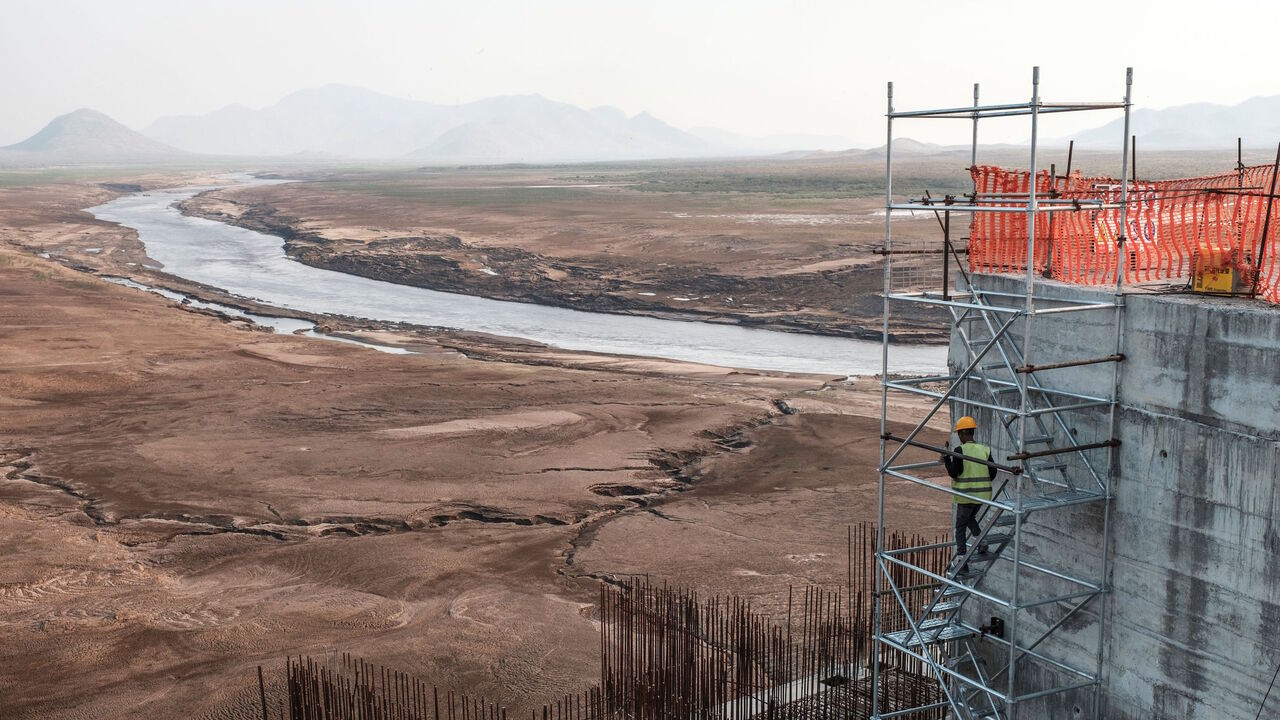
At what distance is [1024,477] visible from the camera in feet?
33.9

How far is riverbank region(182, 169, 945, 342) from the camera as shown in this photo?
4400 centimetres

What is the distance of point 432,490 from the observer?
2081 cm

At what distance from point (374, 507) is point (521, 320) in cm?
2417

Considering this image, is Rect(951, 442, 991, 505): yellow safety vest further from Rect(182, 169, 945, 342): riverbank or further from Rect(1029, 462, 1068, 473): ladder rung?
Rect(182, 169, 945, 342): riverbank

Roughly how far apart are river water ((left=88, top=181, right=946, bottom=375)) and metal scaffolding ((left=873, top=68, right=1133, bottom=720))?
20662 mm

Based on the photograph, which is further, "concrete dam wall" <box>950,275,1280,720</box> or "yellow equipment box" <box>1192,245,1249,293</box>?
"yellow equipment box" <box>1192,245,1249,293</box>

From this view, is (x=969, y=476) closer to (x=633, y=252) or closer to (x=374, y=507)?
(x=374, y=507)

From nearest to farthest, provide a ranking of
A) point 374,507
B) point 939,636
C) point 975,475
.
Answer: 1. point 975,475
2. point 939,636
3. point 374,507

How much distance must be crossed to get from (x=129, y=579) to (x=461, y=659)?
5911mm

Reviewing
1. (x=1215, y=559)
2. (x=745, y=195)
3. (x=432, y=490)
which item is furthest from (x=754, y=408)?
(x=745, y=195)

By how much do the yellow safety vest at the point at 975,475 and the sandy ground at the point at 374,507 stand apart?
5925 millimetres

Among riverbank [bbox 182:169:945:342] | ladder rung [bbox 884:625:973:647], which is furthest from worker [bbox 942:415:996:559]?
riverbank [bbox 182:169:945:342]

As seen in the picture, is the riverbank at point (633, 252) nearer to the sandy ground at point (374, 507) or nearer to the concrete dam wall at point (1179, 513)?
the sandy ground at point (374, 507)

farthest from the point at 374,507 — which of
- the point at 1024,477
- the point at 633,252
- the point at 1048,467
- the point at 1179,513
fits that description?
the point at 633,252
